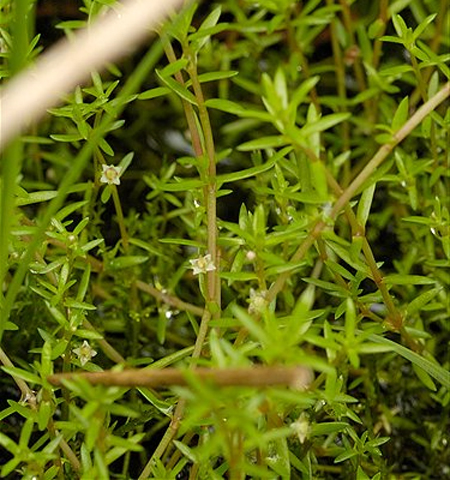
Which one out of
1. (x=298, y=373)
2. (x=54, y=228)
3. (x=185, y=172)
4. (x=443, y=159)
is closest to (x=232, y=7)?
(x=185, y=172)

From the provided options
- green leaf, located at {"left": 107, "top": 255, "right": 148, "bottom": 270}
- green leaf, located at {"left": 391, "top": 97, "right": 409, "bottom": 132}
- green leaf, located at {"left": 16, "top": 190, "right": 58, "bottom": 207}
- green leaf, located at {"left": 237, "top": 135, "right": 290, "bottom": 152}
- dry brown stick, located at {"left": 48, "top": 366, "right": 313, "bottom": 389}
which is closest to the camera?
dry brown stick, located at {"left": 48, "top": 366, "right": 313, "bottom": 389}

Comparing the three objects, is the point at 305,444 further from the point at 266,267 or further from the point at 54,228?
the point at 54,228

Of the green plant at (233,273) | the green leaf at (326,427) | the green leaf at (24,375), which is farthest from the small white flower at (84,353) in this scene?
the green leaf at (326,427)

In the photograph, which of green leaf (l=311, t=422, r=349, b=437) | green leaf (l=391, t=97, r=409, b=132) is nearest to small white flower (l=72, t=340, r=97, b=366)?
green leaf (l=311, t=422, r=349, b=437)

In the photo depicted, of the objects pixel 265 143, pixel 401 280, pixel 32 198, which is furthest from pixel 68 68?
pixel 401 280

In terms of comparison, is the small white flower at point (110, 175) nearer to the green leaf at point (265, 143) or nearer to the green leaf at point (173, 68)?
the green leaf at point (173, 68)

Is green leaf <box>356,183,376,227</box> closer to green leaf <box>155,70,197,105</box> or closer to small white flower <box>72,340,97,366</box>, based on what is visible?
green leaf <box>155,70,197,105</box>

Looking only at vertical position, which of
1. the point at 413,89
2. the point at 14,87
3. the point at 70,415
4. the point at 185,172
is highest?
the point at 14,87
